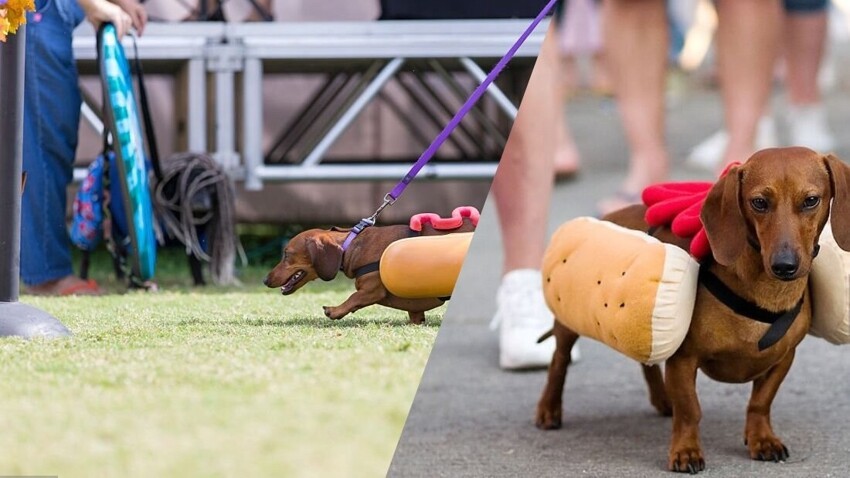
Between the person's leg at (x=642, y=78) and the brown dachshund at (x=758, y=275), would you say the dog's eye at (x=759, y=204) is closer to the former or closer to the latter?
the brown dachshund at (x=758, y=275)

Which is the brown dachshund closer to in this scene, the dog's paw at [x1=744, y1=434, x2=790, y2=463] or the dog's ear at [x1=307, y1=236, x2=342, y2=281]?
the dog's paw at [x1=744, y1=434, x2=790, y2=463]

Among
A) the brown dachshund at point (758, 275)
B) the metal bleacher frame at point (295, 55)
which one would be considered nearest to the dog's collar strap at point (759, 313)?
the brown dachshund at point (758, 275)

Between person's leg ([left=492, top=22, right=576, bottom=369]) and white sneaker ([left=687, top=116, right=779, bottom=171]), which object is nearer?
person's leg ([left=492, top=22, right=576, bottom=369])

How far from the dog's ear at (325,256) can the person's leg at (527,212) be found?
2.65 feet

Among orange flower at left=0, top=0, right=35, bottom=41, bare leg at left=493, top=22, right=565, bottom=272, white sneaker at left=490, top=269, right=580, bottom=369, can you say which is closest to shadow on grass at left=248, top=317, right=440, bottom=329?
orange flower at left=0, top=0, right=35, bottom=41

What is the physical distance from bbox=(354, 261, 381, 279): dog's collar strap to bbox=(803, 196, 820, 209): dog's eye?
0.75m

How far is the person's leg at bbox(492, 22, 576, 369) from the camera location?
2217 millimetres

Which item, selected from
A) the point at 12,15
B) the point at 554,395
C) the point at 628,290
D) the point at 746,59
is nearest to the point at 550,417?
the point at 554,395

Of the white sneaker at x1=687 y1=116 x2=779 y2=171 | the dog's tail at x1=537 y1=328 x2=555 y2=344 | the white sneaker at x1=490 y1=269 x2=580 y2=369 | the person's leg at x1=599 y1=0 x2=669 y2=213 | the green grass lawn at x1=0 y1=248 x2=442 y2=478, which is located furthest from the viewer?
the white sneaker at x1=687 y1=116 x2=779 y2=171

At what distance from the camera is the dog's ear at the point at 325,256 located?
128cm

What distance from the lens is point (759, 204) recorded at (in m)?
1.80

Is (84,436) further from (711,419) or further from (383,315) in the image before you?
(711,419)

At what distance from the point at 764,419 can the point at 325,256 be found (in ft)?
3.34

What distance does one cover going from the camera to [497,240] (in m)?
4.52
